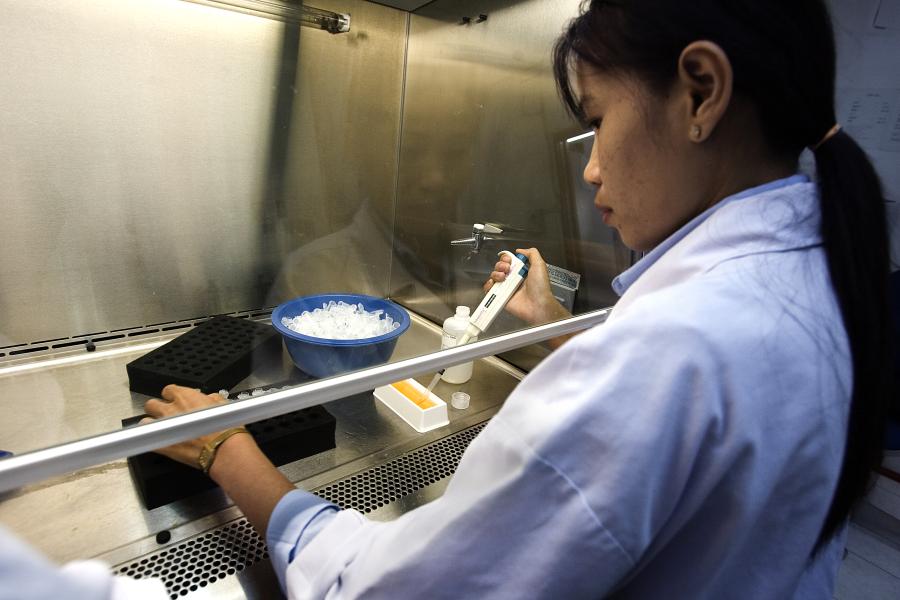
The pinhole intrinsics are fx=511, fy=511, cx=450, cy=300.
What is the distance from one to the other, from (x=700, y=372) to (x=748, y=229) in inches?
6.1

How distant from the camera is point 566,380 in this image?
0.42m

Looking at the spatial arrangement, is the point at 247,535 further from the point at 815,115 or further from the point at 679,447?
the point at 815,115

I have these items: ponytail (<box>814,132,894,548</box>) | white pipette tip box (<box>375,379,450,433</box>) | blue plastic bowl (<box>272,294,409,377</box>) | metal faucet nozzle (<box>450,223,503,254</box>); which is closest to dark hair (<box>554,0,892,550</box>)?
ponytail (<box>814,132,894,548</box>)

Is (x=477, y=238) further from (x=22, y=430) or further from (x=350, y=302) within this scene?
(x=22, y=430)

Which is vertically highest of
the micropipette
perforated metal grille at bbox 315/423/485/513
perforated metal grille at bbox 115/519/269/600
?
the micropipette

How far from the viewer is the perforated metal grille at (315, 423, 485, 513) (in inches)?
33.1

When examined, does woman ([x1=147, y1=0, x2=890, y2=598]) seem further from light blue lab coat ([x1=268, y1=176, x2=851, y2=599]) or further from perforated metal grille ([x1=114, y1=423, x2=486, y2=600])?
perforated metal grille ([x1=114, y1=423, x2=486, y2=600])

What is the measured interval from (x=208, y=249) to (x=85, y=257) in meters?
0.24

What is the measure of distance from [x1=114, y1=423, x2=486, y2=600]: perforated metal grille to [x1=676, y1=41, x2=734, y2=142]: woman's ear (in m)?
0.70

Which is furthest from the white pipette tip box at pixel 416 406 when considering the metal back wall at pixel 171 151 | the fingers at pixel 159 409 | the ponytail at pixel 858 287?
the ponytail at pixel 858 287

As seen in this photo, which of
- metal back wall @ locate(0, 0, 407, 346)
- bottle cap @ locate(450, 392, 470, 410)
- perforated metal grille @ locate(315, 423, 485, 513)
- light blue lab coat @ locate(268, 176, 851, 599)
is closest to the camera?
light blue lab coat @ locate(268, 176, 851, 599)

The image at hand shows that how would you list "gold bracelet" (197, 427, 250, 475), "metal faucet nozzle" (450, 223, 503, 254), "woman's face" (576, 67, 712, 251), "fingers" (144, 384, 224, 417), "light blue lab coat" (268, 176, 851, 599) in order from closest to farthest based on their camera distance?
"light blue lab coat" (268, 176, 851, 599)
"woman's face" (576, 67, 712, 251)
"fingers" (144, 384, 224, 417)
"gold bracelet" (197, 427, 250, 475)
"metal faucet nozzle" (450, 223, 503, 254)

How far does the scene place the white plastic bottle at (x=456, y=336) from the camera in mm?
929

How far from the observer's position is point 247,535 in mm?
751
